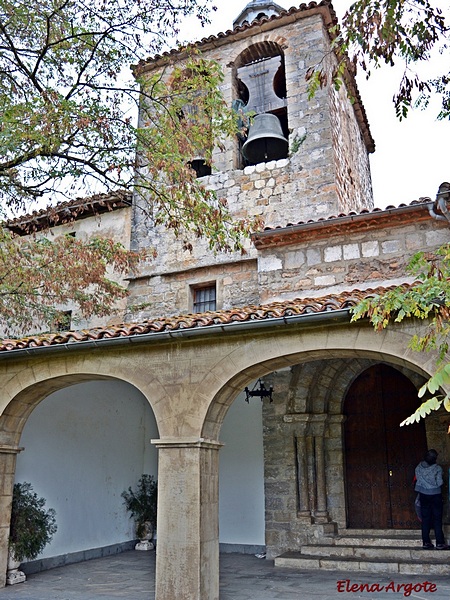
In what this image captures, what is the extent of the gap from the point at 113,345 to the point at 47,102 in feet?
8.81

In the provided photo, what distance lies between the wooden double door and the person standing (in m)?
0.72

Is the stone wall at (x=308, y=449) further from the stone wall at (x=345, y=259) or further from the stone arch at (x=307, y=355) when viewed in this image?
the stone arch at (x=307, y=355)

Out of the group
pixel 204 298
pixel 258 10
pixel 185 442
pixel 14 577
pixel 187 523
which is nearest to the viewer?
pixel 187 523

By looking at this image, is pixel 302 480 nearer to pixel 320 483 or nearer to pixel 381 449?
pixel 320 483

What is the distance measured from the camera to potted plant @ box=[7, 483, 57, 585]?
22.8 ft

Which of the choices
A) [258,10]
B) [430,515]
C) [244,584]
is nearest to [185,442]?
[244,584]

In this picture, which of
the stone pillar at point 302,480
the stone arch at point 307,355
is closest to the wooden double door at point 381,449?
the stone pillar at point 302,480

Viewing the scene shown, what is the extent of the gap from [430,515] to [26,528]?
5168 mm

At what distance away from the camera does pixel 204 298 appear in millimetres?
10617

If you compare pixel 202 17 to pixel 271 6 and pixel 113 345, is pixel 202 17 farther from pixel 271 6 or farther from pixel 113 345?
pixel 271 6

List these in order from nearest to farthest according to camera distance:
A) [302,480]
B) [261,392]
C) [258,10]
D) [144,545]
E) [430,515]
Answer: [430,515] < [302,480] < [261,392] < [144,545] < [258,10]

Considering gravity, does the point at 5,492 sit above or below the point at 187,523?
above

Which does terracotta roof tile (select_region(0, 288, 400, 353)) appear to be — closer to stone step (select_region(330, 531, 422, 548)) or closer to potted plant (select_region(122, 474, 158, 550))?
stone step (select_region(330, 531, 422, 548))

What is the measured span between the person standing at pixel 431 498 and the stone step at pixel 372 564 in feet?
0.64
